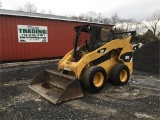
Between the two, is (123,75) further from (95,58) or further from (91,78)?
(91,78)

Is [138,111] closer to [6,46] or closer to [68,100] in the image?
[68,100]

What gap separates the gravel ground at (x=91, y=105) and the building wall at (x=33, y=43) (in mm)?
5413

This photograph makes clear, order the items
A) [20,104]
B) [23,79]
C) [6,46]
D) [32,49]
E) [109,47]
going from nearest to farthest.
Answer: [20,104] → [109,47] → [23,79] → [6,46] → [32,49]

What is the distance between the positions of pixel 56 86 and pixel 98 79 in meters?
1.33

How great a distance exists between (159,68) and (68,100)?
569cm

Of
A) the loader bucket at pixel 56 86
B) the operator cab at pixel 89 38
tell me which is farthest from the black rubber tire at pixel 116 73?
the loader bucket at pixel 56 86

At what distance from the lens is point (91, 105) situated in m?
5.23

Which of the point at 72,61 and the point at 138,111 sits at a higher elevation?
the point at 72,61

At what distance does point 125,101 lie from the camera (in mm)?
5500

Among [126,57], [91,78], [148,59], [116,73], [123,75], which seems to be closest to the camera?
[91,78]

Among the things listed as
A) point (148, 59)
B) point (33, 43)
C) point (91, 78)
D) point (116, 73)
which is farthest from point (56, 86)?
point (33, 43)

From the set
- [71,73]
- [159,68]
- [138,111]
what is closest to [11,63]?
[71,73]

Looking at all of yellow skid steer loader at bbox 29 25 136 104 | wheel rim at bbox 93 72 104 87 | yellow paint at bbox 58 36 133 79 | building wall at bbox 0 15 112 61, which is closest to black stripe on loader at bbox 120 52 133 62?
yellow skid steer loader at bbox 29 25 136 104

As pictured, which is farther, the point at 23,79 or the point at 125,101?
the point at 23,79
